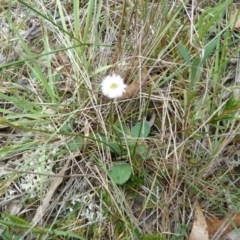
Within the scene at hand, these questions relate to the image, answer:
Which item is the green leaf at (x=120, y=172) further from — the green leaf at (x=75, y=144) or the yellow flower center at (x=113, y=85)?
the yellow flower center at (x=113, y=85)

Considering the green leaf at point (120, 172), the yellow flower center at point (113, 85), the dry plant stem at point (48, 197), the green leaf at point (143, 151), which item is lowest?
the dry plant stem at point (48, 197)

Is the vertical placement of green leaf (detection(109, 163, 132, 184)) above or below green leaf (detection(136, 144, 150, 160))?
below

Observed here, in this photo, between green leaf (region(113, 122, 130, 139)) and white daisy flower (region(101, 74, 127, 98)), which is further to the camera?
green leaf (region(113, 122, 130, 139))

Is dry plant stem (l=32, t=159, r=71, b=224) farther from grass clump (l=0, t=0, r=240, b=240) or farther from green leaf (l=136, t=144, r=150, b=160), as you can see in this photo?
green leaf (l=136, t=144, r=150, b=160)

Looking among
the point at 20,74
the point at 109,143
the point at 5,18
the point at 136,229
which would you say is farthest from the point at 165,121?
the point at 5,18

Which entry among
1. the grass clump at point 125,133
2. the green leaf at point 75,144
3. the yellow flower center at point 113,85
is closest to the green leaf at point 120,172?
the grass clump at point 125,133

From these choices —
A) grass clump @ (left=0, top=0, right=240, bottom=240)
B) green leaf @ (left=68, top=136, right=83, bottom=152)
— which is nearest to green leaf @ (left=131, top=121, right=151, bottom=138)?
grass clump @ (left=0, top=0, right=240, bottom=240)
